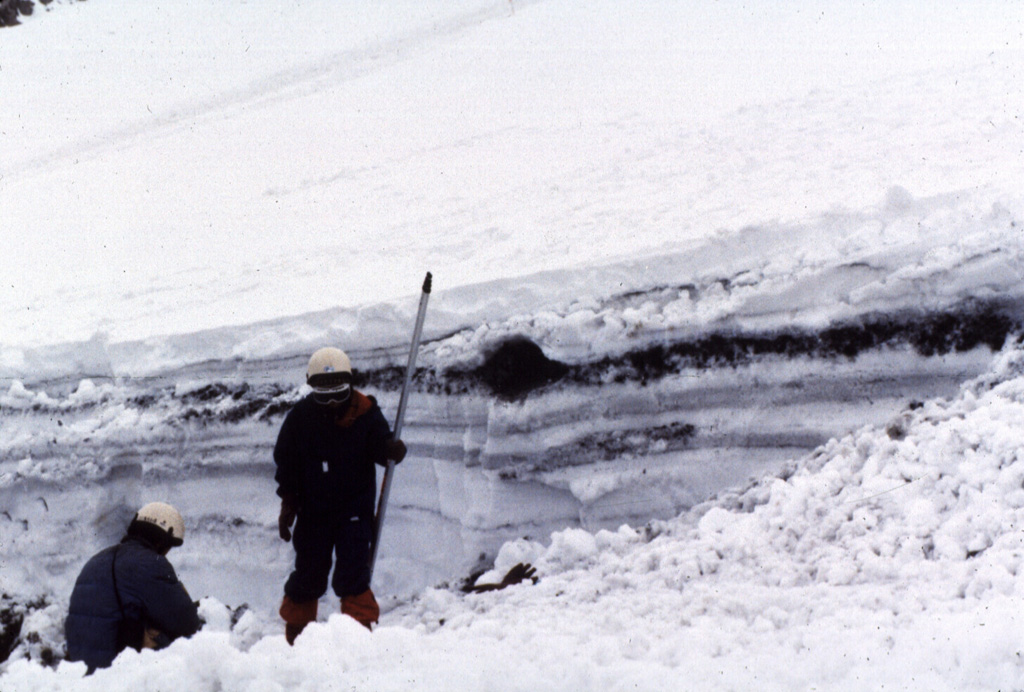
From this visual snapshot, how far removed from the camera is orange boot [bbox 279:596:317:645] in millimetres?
3901

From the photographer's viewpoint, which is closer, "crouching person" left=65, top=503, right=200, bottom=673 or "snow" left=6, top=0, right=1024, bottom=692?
"snow" left=6, top=0, right=1024, bottom=692

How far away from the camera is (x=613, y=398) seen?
173 inches

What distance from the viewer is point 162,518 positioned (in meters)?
3.34

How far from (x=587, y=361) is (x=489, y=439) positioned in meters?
0.64

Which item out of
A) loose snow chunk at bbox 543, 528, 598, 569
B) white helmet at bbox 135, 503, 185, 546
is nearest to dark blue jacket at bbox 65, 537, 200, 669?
white helmet at bbox 135, 503, 185, 546

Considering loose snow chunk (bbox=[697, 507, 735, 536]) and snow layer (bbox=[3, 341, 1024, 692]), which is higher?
snow layer (bbox=[3, 341, 1024, 692])

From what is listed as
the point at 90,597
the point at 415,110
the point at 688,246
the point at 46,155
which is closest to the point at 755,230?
the point at 688,246

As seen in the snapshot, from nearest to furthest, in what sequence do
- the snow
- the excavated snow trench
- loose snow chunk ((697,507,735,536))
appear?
the snow
loose snow chunk ((697,507,735,536))
the excavated snow trench

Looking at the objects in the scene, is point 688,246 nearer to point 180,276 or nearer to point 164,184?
point 180,276

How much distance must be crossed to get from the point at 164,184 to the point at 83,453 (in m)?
3.64

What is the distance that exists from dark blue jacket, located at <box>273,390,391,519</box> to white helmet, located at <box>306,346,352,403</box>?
0.13m

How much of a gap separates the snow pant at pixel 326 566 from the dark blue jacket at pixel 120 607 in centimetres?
75

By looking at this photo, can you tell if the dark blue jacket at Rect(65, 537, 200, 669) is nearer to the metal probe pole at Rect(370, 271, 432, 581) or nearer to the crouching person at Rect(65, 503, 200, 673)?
the crouching person at Rect(65, 503, 200, 673)

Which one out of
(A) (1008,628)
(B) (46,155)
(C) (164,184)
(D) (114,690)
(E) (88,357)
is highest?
(B) (46,155)
